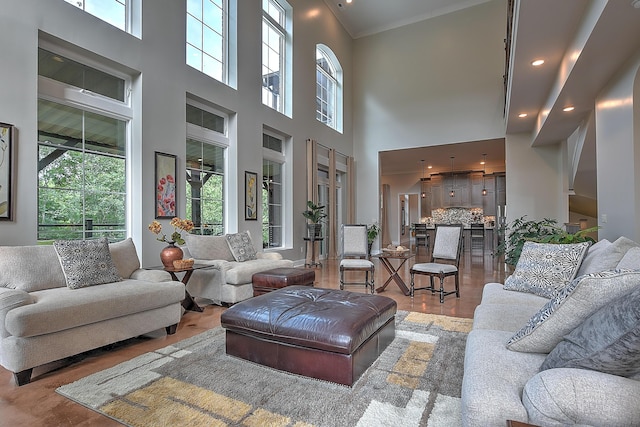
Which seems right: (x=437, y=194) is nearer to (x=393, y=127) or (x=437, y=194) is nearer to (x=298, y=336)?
(x=393, y=127)

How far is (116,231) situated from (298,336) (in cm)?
320

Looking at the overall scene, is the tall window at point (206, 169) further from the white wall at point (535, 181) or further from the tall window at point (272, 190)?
the white wall at point (535, 181)

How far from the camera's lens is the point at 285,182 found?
751 centimetres

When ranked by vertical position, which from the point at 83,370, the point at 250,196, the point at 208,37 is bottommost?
the point at 83,370

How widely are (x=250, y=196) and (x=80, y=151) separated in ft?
8.86

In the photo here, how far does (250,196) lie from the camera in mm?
6133

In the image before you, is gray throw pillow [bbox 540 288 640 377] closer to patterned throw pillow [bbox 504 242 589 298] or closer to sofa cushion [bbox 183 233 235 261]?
patterned throw pillow [bbox 504 242 589 298]

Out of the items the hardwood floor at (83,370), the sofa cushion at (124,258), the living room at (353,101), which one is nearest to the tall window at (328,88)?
the living room at (353,101)

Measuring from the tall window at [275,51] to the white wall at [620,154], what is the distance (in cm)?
539

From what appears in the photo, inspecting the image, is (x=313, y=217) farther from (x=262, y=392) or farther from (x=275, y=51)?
(x=262, y=392)

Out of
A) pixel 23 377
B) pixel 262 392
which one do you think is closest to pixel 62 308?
pixel 23 377

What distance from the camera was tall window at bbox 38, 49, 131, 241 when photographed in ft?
11.8

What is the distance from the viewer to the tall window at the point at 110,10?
3908 mm

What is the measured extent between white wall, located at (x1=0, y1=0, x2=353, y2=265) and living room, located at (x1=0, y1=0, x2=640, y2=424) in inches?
0.6
